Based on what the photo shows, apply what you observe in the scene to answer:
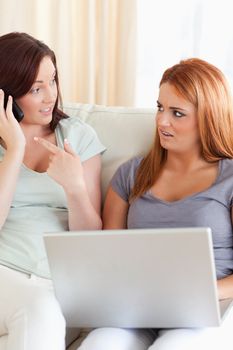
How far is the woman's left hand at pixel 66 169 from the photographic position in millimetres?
1851

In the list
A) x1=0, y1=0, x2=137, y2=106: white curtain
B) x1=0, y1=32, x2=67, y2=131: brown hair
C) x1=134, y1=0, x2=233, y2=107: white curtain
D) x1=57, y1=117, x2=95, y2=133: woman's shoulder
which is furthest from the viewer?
x1=0, y1=0, x2=137, y2=106: white curtain

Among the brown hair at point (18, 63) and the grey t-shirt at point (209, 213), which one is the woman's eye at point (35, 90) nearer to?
the brown hair at point (18, 63)

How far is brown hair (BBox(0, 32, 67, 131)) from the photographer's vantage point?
6.46ft

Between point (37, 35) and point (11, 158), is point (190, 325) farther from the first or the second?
point (37, 35)

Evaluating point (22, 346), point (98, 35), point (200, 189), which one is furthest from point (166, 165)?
point (98, 35)

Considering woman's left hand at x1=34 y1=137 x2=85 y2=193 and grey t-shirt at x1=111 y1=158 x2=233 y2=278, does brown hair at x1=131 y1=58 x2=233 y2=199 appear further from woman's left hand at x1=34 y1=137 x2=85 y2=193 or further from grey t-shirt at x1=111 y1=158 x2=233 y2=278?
woman's left hand at x1=34 y1=137 x2=85 y2=193

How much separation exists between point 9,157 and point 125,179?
0.32 metres

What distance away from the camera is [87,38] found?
2.73 meters

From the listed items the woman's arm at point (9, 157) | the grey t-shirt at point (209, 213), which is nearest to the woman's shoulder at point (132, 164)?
the grey t-shirt at point (209, 213)

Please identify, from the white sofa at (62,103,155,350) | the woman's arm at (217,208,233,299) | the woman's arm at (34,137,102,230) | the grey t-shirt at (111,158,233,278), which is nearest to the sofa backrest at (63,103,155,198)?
the white sofa at (62,103,155,350)

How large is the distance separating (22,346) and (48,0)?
1.58m

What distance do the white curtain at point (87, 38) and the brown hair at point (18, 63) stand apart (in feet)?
2.34

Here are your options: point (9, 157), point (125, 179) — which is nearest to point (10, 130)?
point (9, 157)

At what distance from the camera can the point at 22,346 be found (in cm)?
157
